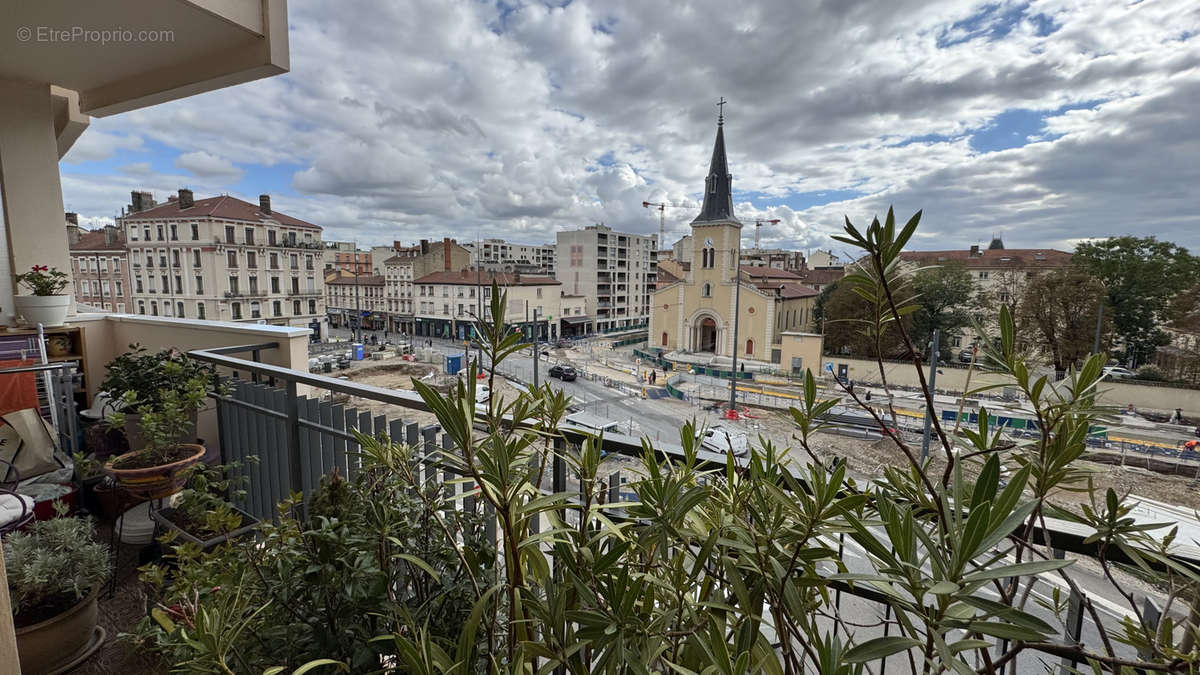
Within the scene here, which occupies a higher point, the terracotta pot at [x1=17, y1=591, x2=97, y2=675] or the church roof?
the church roof

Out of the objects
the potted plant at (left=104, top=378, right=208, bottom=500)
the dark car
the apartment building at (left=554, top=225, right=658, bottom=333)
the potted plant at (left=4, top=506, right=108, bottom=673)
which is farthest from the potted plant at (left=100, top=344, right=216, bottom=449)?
the apartment building at (left=554, top=225, right=658, bottom=333)

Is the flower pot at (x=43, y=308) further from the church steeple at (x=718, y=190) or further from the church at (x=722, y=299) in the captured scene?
the church steeple at (x=718, y=190)

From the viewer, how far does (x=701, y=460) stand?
99 cm

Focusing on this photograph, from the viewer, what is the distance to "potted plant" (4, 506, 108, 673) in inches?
54.9

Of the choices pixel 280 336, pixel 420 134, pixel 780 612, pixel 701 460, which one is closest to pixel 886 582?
pixel 780 612

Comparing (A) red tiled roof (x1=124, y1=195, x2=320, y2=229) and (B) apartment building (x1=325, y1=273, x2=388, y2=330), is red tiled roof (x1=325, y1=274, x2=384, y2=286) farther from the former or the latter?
(A) red tiled roof (x1=124, y1=195, x2=320, y2=229)

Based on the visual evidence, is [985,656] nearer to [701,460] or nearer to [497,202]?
[701,460]

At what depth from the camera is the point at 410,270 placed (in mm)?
35000

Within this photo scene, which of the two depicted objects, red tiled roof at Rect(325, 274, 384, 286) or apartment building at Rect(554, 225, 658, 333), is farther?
apartment building at Rect(554, 225, 658, 333)

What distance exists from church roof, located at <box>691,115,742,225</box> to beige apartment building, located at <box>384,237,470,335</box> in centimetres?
1726

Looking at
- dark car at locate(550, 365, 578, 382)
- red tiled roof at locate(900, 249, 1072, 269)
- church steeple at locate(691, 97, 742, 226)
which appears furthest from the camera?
church steeple at locate(691, 97, 742, 226)

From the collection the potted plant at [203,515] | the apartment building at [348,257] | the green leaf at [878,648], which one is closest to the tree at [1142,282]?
the green leaf at [878,648]

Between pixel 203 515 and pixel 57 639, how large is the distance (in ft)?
1.71

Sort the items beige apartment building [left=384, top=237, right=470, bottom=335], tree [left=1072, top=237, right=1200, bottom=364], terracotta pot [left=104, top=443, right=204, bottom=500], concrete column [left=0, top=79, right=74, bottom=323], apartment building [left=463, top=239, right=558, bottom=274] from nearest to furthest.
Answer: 1. terracotta pot [left=104, top=443, right=204, bottom=500]
2. concrete column [left=0, top=79, right=74, bottom=323]
3. tree [left=1072, top=237, right=1200, bottom=364]
4. beige apartment building [left=384, top=237, right=470, bottom=335]
5. apartment building [left=463, top=239, right=558, bottom=274]
